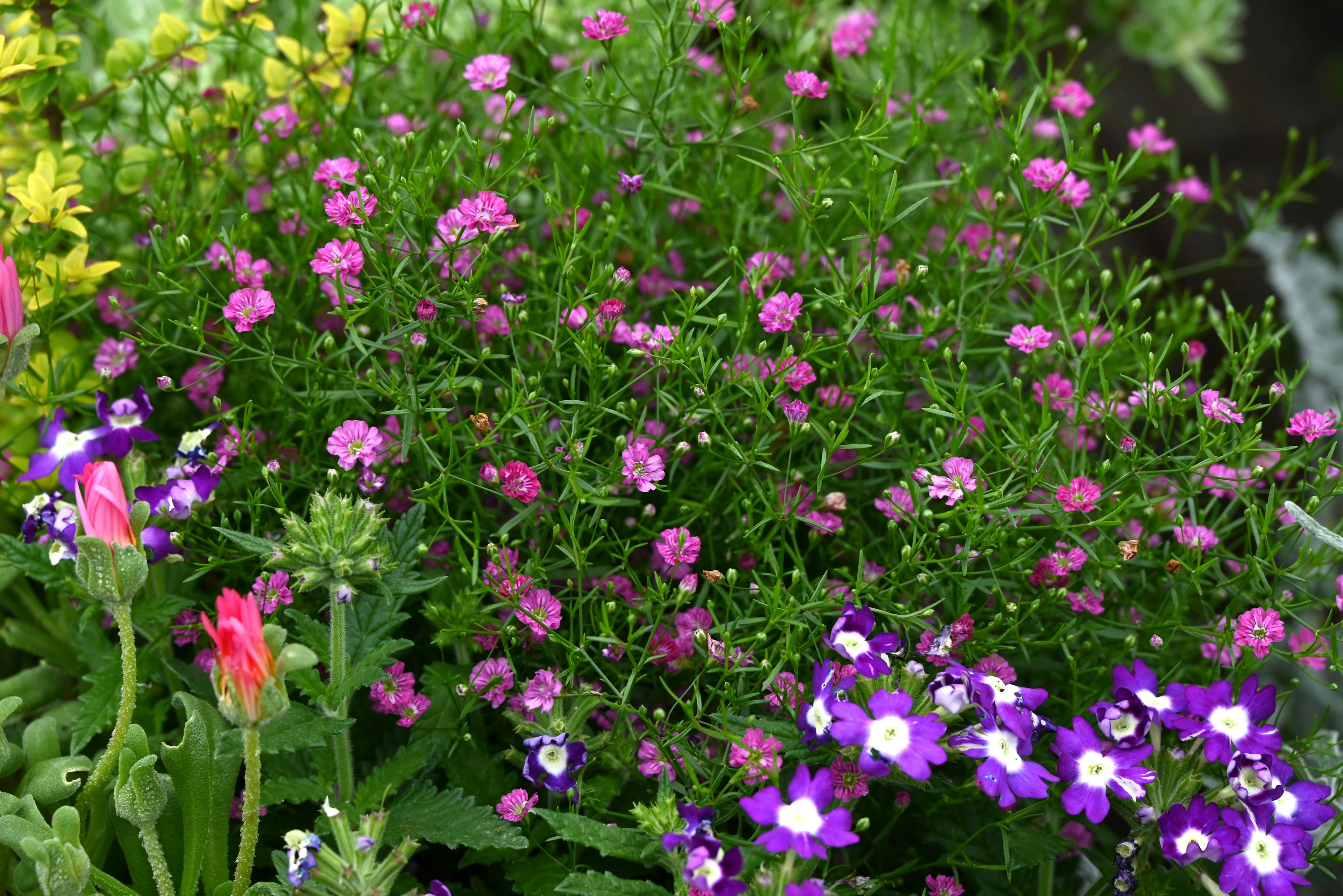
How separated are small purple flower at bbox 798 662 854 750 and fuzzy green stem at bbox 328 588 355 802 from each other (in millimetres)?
350

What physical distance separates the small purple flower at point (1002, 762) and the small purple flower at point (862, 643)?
0.08m

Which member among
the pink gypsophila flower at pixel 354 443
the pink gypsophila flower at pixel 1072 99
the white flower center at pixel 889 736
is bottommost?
the white flower center at pixel 889 736

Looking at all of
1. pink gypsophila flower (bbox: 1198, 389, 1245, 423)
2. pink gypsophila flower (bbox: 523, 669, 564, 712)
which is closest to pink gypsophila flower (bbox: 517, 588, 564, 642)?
pink gypsophila flower (bbox: 523, 669, 564, 712)

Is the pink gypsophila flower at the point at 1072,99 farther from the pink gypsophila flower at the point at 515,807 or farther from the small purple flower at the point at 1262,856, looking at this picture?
the pink gypsophila flower at the point at 515,807

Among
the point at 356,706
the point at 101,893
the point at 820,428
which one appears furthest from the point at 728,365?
the point at 101,893

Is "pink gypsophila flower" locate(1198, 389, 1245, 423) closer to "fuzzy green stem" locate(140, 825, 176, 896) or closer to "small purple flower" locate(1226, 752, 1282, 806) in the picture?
"small purple flower" locate(1226, 752, 1282, 806)

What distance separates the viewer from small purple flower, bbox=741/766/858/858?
0.71 metres

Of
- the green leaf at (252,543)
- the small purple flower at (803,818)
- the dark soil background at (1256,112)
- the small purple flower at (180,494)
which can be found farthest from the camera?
the dark soil background at (1256,112)

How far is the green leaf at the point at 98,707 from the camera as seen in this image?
0.91 metres

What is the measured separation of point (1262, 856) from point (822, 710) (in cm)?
37

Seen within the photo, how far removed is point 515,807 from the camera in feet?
2.81

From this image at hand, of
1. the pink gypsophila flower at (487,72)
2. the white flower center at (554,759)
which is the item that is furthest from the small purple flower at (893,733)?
the pink gypsophila flower at (487,72)

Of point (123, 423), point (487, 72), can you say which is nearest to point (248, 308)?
point (123, 423)

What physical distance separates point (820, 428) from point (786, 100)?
744 millimetres
